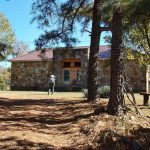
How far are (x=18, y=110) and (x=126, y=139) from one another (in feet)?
21.9

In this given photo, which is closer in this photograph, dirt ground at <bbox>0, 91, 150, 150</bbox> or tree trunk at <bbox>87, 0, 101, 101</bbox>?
dirt ground at <bbox>0, 91, 150, 150</bbox>

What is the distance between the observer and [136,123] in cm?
1071

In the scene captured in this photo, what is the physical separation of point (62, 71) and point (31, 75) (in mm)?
3893

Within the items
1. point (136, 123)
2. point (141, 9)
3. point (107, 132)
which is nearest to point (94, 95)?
point (136, 123)

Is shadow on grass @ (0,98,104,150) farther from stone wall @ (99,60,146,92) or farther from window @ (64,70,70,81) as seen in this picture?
window @ (64,70,70,81)

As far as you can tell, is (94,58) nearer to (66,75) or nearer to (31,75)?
(66,75)

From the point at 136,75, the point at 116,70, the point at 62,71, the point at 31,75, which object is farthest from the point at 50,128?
the point at 31,75

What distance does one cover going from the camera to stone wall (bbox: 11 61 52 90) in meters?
41.2

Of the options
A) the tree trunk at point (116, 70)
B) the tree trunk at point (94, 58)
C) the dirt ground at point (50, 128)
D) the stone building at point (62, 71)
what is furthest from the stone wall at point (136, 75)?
the tree trunk at point (116, 70)

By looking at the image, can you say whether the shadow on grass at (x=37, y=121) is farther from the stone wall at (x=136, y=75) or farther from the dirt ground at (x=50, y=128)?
the stone wall at (x=136, y=75)

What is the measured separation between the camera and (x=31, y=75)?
1665 inches

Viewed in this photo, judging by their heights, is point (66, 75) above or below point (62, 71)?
below

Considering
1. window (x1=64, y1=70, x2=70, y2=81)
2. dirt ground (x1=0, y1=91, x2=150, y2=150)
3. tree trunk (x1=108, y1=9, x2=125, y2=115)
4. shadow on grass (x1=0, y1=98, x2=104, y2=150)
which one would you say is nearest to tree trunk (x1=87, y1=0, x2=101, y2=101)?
shadow on grass (x1=0, y1=98, x2=104, y2=150)

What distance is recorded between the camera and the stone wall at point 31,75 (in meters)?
41.2
